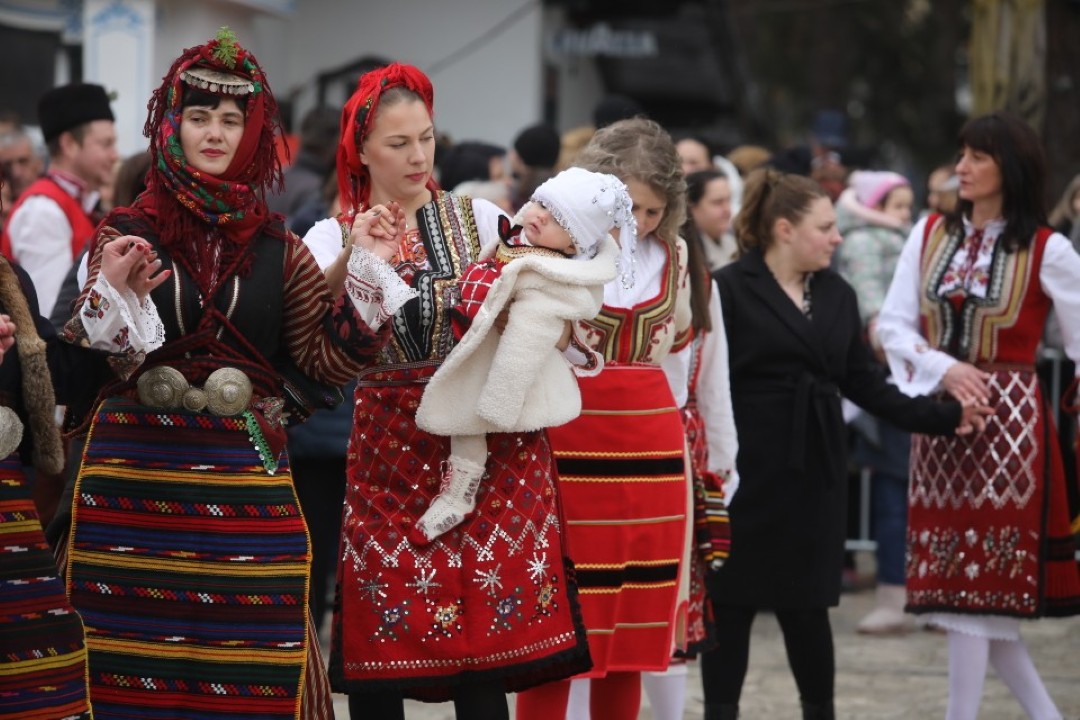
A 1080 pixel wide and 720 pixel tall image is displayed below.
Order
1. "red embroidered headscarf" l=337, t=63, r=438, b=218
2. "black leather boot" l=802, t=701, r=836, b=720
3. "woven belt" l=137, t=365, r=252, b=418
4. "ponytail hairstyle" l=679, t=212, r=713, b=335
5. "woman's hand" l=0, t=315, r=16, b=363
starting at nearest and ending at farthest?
"woman's hand" l=0, t=315, r=16, b=363 → "woven belt" l=137, t=365, r=252, b=418 → "red embroidered headscarf" l=337, t=63, r=438, b=218 → "ponytail hairstyle" l=679, t=212, r=713, b=335 → "black leather boot" l=802, t=701, r=836, b=720

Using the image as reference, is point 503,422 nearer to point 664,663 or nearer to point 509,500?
point 509,500

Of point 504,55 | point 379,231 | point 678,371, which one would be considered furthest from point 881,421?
point 504,55

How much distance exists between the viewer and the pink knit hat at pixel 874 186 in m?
9.85

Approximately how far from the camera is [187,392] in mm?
4328

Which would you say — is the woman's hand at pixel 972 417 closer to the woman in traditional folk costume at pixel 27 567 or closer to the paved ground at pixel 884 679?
the paved ground at pixel 884 679

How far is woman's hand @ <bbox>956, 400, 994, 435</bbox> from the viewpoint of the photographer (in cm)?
635

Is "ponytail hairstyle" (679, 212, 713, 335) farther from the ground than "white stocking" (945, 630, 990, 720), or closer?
farther from the ground

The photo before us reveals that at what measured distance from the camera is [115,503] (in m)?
4.35

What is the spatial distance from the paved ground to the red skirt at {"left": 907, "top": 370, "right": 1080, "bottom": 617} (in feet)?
2.69

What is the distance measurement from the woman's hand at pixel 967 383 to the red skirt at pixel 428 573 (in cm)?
219

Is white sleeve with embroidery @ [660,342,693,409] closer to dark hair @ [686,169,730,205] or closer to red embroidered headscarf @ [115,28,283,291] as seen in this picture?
red embroidered headscarf @ [115,28,283,291]

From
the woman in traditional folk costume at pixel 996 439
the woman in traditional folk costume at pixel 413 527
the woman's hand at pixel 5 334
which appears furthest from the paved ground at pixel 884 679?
the woman's hand at pixel 5 334

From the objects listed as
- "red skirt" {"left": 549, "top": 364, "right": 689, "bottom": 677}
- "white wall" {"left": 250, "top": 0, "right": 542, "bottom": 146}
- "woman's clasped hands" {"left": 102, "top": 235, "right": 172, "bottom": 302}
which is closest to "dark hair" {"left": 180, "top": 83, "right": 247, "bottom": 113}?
"woman's clasped hands" {"left": 102, "top": 235, "right": 172, "bottom": 302}

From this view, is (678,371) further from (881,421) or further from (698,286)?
(881,421)
